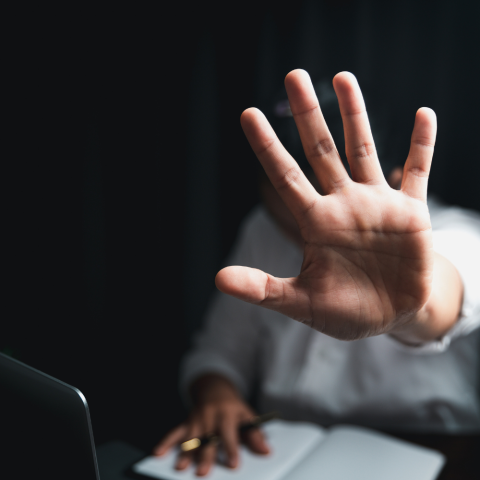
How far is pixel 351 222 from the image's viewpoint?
0.43m

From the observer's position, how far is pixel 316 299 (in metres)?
0.42

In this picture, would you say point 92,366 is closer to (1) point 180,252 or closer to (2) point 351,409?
(1) point 180,252

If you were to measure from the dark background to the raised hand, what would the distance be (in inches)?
32.7

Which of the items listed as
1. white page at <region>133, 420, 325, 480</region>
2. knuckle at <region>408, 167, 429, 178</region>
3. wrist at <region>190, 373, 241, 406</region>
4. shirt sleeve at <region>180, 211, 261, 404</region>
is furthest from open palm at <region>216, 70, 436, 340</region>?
shirt sleeve at <region>180, 211, 261, 404</region>

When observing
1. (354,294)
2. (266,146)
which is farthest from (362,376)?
(266,146)

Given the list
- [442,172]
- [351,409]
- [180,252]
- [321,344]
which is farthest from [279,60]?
[351,409]

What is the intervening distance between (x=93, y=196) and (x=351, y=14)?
111cm

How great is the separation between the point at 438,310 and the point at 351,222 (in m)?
0.19

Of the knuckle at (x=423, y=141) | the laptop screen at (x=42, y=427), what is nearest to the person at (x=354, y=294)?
the knuckle at (x=423, y=141)

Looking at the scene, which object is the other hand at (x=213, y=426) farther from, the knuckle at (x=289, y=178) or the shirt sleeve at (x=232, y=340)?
the knuckle at (x=289, y=178)

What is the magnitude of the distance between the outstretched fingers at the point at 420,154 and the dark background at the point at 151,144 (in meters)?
0.80

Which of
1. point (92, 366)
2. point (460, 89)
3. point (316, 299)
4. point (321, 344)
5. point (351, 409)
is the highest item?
point (460, 89)

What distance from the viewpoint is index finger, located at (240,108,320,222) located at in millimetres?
424

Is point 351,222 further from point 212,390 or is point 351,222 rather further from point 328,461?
point 212,390
